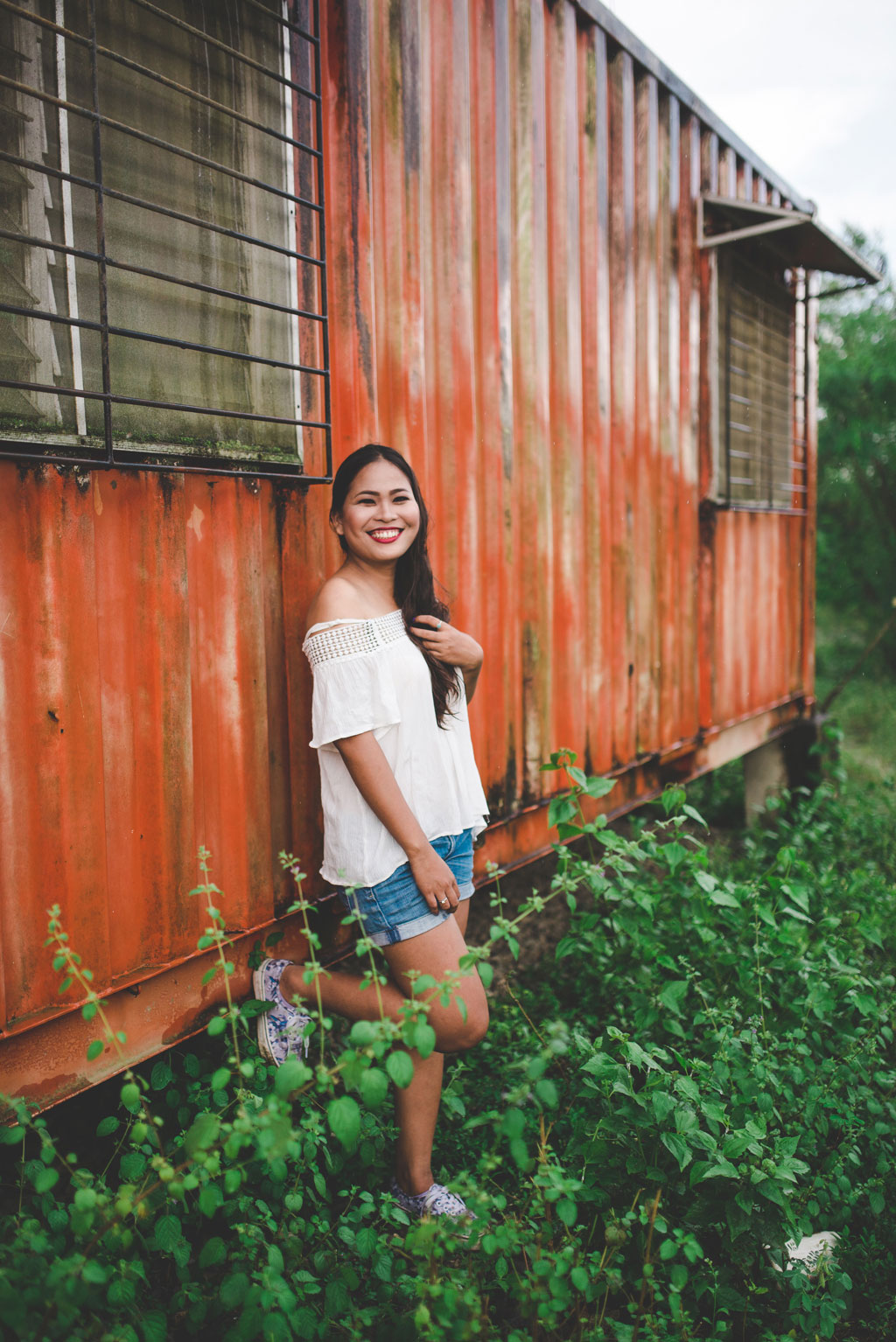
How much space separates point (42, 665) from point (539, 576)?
2197mm

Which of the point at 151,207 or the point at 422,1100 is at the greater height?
the point at 151,207

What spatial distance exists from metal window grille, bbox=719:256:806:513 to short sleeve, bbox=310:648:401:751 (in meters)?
3.58

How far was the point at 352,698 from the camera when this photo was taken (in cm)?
225

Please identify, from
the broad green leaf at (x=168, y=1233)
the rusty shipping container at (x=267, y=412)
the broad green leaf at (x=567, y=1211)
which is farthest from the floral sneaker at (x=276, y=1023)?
the broad green leaf at (x=567, y=1211)

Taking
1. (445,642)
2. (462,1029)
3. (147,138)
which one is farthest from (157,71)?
(462,1029)

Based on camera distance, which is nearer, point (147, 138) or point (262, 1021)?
point (147, 138)

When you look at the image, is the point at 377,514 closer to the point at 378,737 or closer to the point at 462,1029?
the point at 378,737

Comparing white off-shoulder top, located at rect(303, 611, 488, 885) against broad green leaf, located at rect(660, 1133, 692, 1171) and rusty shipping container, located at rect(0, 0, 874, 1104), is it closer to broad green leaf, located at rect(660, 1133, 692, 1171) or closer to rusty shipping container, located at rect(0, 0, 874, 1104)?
rusty shipping container, located at rect(0, 0, 874, 1104)

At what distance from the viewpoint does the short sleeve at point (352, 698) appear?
7.32ft

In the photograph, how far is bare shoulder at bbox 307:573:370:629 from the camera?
2.33 meters

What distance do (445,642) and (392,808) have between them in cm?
54

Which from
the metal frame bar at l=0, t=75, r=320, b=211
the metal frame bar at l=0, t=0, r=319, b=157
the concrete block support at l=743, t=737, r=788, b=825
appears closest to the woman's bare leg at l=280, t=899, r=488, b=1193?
the metal frame bar at l=0, t=75, r=320, b=211

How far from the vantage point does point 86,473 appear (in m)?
2.02

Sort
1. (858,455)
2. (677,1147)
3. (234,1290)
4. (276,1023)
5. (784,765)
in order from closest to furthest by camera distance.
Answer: (234,1290) < (677,1147) < (276,1023) < (784,765) < (858,455)
